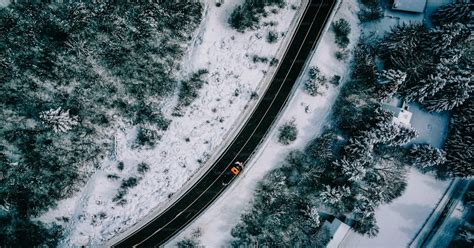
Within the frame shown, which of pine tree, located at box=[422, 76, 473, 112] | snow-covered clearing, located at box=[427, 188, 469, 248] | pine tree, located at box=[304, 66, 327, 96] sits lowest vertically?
snow-covered clearing, located at box=[427, 188, 469, 248]

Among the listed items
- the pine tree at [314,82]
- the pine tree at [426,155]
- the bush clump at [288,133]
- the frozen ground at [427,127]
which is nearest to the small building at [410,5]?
the frozen ground at [427,127]

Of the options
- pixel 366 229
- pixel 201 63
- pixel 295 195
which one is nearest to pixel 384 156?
pixel 366 229

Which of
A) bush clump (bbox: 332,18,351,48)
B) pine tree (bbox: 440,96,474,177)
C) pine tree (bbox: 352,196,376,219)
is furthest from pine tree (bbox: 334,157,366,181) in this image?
bush clump (bbox: 332,18,351,48)

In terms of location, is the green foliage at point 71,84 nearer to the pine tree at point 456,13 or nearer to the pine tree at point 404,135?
the pine tree at point 404,135

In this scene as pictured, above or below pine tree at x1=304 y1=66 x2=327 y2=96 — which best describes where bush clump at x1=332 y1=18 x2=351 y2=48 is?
above

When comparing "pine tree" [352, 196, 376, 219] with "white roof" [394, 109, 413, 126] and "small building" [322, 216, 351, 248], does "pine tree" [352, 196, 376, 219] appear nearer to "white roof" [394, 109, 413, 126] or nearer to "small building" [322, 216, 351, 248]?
"small building" [322, 216, 351, 248]

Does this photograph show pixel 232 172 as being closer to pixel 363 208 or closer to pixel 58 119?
pixel 363 208

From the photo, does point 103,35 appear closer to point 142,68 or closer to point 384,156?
point 142,68
